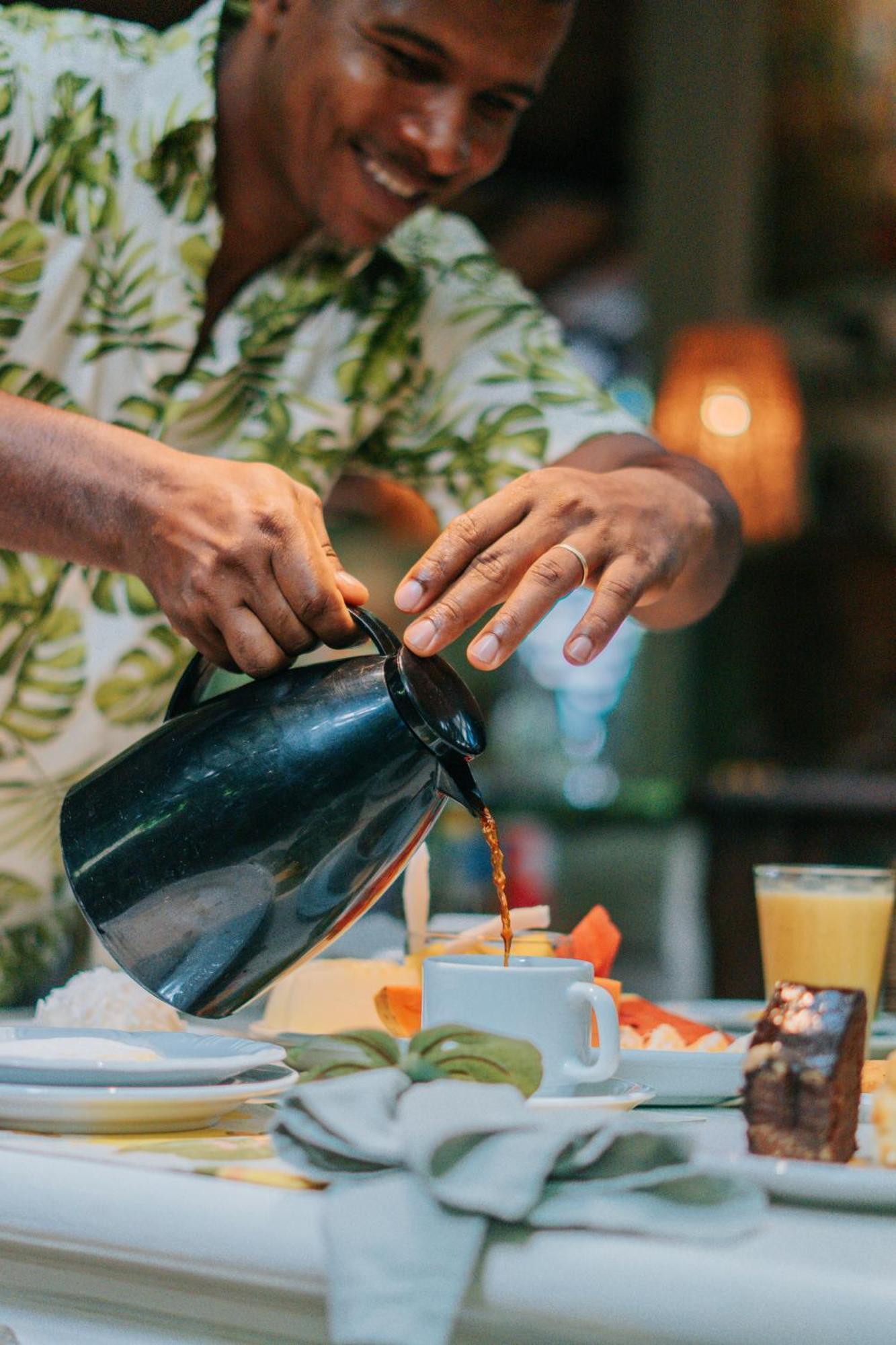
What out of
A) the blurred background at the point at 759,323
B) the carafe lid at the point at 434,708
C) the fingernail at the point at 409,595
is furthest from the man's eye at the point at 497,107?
the blurred background at the point at 759,323

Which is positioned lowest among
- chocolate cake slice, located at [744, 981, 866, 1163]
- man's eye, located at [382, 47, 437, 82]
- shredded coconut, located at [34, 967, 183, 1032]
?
shredded coconut, located at [34, 967, 183, 1032]

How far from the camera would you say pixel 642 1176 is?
551mm

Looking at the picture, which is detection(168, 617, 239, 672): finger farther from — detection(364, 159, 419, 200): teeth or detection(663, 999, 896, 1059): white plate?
detection(364, 159, 419, 200): teeth

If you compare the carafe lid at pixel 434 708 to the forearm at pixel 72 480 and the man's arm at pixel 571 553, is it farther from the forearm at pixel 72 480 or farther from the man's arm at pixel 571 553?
the forearm at pixel 72 480

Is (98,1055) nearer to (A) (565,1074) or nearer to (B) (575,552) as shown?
(A) (565,1074)

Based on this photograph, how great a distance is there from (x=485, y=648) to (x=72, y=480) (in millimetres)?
302

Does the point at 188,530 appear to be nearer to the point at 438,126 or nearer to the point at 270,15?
the point at 438,126

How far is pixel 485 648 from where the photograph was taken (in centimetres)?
93

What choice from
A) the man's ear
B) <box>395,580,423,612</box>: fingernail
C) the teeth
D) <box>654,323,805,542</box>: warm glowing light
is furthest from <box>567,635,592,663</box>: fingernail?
<box>654,323,805,542</box>: warm glowing light

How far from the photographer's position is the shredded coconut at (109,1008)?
34.0 inches

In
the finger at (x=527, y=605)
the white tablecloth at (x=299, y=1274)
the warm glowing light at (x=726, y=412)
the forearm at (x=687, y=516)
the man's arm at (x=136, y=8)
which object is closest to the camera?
the white tablecloth at (x=299, y=1274)

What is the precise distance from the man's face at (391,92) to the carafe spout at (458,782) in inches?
27.5

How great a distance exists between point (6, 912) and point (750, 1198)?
3.39ft

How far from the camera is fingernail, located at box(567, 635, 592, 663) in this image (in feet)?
3.23
